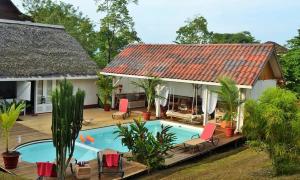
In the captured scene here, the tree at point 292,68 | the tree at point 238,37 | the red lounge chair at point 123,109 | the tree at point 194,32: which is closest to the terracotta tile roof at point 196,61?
the red lounge chair at point 123,109

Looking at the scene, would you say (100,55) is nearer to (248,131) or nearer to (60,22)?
(60,22)

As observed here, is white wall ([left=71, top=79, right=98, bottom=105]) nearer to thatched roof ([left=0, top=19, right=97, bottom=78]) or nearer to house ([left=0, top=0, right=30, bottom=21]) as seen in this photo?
thatched roof ([left=0, top=19, right=97, bottom=78])

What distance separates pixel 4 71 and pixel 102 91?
19.3ft

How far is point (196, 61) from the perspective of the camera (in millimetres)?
19750

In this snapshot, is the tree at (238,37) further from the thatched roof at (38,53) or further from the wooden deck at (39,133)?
the wooden deck at (39,133)

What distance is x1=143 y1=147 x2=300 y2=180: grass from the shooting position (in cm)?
1017

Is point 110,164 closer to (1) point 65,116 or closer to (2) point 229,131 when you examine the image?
(1) point 65,116

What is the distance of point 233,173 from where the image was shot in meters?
10.4

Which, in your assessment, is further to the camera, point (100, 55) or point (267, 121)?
point (100, 55)

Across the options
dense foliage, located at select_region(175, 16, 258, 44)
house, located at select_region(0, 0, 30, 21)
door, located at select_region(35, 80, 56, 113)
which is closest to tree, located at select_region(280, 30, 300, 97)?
dense foliage, located at select_region(175, 16, 258, 44)

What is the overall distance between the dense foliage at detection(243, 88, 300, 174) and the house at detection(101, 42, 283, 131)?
258 inches

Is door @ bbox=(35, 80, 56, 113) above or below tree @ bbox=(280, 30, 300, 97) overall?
below

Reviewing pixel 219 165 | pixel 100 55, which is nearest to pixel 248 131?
pixel 219 165

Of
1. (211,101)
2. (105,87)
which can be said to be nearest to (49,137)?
(105,87)
